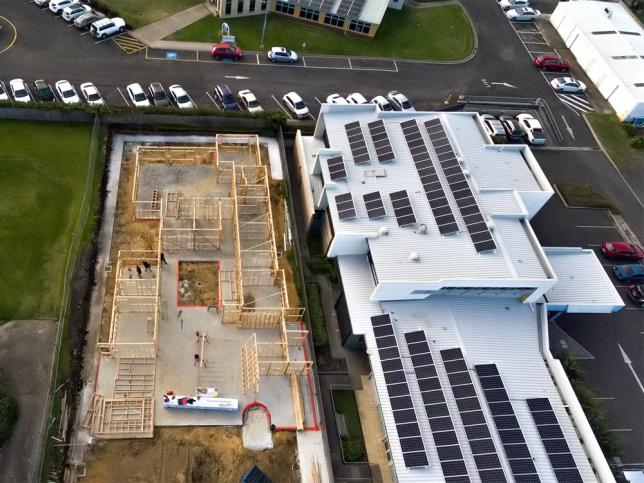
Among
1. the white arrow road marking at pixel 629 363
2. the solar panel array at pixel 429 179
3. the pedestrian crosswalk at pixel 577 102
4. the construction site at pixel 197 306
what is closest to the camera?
the construction site at pixel 197 306

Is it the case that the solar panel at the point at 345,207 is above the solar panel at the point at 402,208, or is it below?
below

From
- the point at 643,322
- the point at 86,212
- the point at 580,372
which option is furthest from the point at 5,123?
the point at 643,322

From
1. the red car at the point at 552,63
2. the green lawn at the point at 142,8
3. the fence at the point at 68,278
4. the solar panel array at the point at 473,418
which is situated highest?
the red car at the point at 552,63

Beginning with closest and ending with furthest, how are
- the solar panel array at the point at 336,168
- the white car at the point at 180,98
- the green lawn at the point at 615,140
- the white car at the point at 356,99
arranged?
the solar panel array at the point at 336,168 < the white car at the point at 180,98 < the white car at the point at 356,99 < the green lawn at the point at 615,140

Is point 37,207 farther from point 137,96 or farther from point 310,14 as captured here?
point 310,14

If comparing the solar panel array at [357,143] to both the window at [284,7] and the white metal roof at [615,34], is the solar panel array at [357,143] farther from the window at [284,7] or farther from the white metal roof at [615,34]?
the white metal roof at [615,34]

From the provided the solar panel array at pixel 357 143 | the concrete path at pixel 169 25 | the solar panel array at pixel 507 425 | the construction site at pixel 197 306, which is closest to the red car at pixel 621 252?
the solar panel array at pixel 507 425

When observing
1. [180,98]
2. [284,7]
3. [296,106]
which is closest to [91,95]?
[180,98]

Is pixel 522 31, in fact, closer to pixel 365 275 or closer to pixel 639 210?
pixel 639 210
